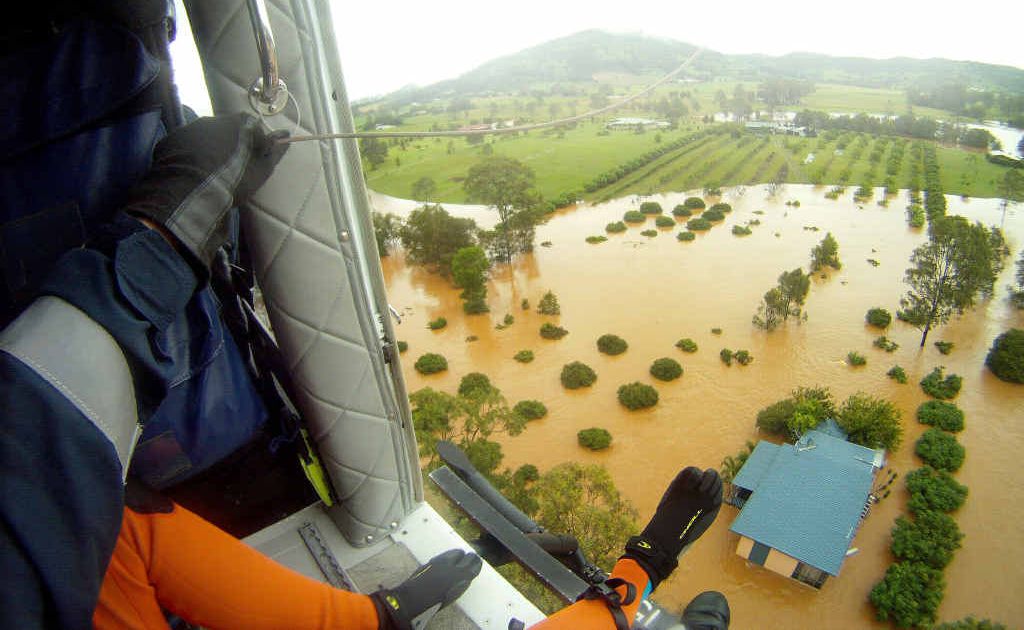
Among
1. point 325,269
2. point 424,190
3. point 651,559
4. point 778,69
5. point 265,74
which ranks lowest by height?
point 424,190

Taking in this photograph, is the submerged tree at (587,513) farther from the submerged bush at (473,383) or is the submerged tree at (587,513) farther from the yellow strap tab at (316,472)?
the yellow strap tab at (316,472)

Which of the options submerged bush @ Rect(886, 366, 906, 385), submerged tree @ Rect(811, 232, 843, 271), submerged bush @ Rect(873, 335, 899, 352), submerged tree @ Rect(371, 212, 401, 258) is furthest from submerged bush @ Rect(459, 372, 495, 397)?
submerged tree @ Rect(811, 232, 843, 271)

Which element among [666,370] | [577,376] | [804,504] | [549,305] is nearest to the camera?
[804,504]

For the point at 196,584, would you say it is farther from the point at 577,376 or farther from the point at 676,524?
the point at 577,376

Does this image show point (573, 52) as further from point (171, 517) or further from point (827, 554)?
point (171, 517)

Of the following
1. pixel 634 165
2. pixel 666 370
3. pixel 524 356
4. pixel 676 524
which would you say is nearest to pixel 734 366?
pixel 666 370

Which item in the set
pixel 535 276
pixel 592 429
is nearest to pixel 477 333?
pixel 535 276

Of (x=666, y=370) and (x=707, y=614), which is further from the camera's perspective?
(x=666, y=370)
